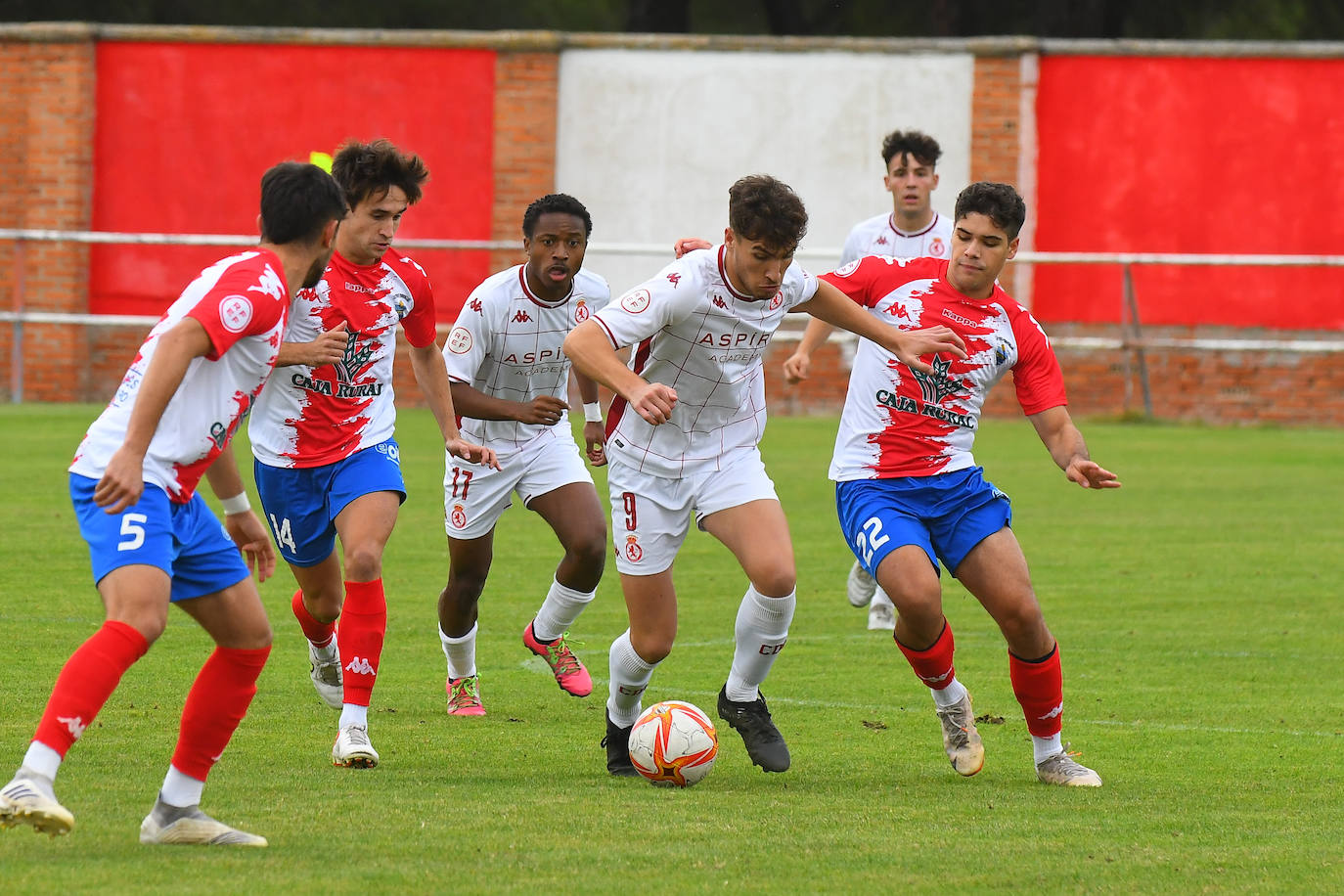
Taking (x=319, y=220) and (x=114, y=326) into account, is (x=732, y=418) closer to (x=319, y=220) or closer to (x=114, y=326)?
(x=319, y=220)

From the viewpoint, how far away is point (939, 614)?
6336mm

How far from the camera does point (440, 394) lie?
725cm

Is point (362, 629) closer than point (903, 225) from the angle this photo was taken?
Yes

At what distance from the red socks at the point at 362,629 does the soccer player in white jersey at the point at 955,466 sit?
5.46ft

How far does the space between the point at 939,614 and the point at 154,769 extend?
2592 millimetres

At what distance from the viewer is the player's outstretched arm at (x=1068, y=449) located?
6355 mm

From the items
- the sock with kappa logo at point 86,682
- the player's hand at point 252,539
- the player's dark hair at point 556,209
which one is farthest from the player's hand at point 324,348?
the player's dark hair at point 556,209

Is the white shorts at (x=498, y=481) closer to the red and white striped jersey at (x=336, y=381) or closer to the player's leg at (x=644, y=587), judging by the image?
the red and white striped jersey at (x=336, y=381)

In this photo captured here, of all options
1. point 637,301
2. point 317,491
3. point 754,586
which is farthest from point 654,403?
point 317,491

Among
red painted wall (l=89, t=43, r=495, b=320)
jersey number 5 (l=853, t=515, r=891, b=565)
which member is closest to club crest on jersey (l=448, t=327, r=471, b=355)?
jersey number 5 (l=853, t=515, r=891, b=565)

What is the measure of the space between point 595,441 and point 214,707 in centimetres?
324

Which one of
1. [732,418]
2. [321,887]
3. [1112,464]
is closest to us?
[321,887]

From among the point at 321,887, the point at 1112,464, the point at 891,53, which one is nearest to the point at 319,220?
the point at 321,887

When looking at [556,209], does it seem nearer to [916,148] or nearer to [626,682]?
[626,682]
